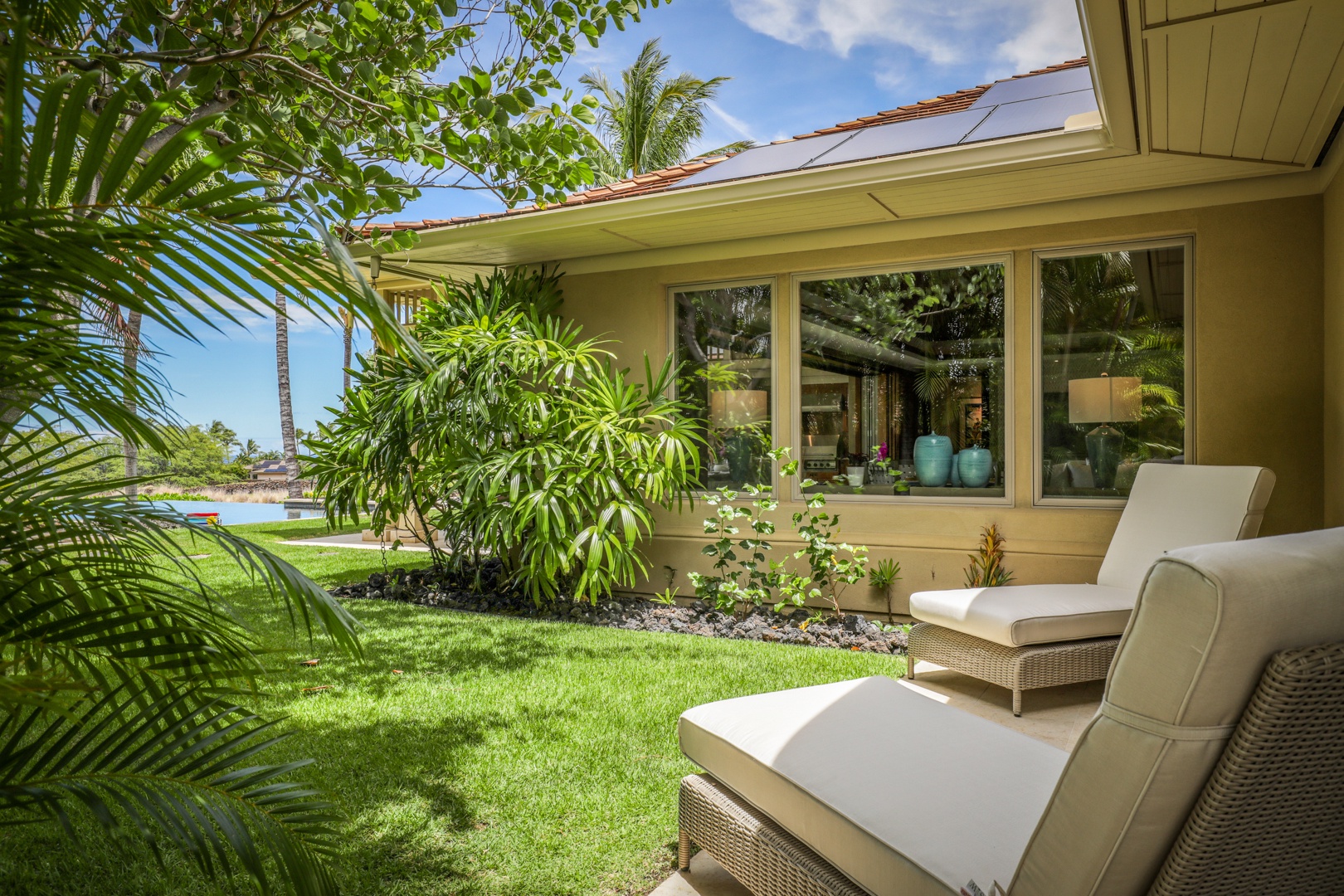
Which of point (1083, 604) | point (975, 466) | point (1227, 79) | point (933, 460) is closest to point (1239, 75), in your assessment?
point (1227, 79)

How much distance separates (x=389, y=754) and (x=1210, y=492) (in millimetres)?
4036

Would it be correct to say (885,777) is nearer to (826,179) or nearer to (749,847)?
(749,847)

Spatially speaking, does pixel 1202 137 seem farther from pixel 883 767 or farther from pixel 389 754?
pixel 389 754

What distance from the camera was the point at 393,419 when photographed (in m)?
5.89

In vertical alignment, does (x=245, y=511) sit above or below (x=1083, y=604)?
below

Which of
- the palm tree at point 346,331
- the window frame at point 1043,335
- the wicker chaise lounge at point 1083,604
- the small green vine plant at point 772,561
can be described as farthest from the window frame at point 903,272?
the palm tree at point 346,331

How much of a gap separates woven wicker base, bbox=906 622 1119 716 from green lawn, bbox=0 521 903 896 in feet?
1.58

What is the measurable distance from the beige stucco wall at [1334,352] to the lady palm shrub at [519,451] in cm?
361

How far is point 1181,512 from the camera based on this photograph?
13.6 ft

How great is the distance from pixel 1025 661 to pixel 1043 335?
257 cm

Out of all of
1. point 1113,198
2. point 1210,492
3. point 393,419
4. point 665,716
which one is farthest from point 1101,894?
point 393,419

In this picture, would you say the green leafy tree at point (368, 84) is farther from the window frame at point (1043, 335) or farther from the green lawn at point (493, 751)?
the window frame at point (1043, 335)

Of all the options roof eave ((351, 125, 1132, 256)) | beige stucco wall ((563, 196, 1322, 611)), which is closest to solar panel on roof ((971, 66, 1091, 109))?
beige stucco wall ((563, 196, 1322, 611))

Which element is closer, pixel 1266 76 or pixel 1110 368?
pixel 1266 76
